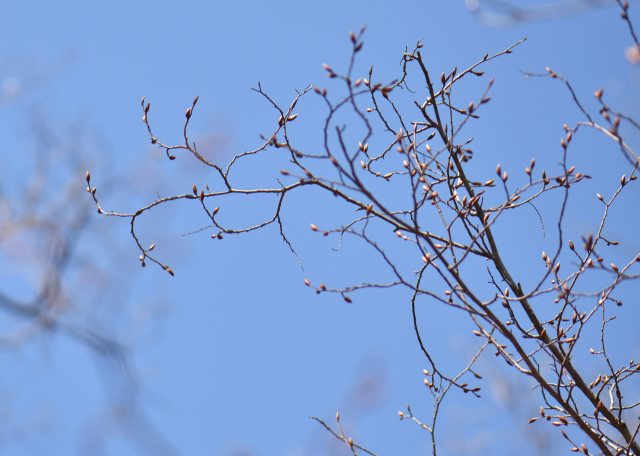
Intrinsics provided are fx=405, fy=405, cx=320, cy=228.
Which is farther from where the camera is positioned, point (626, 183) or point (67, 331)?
point (67, 331)

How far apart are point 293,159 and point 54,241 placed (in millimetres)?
4314

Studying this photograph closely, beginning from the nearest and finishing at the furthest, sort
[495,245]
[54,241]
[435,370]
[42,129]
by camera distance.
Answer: [435,370] → [495,245] → [54,241] → [42,129]

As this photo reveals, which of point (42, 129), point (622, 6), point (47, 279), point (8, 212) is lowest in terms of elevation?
point (622, 6)

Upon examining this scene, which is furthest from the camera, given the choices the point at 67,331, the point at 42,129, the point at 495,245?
the point at 42,129

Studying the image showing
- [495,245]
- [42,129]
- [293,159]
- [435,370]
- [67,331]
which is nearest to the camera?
[293,159]

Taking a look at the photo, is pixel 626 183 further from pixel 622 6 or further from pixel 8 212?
pixel 8 212

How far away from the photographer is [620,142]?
1.52 m

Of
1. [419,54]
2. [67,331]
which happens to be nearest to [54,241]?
[67,331]

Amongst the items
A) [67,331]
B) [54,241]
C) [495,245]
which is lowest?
[495,245]

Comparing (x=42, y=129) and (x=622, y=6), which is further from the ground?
(x=42, y=129)

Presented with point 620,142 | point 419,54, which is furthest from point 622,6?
point 419,54

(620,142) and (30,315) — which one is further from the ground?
(30,315)

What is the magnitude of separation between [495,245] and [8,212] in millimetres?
5629

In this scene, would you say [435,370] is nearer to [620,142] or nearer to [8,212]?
[620,142]
